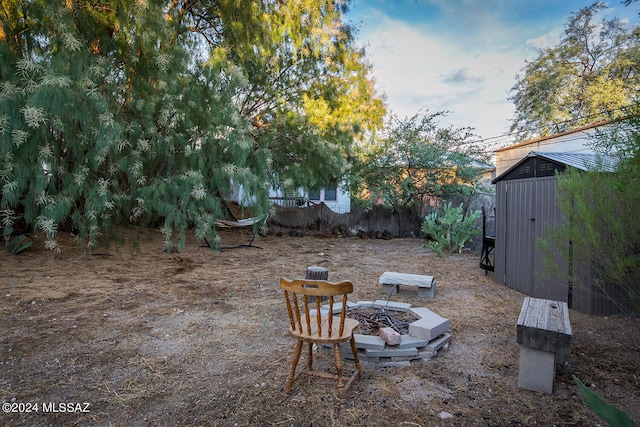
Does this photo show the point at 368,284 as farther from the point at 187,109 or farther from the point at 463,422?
the point at 187,109

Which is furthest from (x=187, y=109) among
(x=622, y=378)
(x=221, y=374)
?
(x=622, y=378)

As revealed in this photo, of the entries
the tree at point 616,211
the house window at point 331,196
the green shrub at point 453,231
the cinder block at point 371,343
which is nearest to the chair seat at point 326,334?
the cinder block at point 371,343

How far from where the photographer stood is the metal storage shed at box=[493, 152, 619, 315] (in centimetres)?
350

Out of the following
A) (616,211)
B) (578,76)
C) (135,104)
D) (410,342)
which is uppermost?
(578,76)

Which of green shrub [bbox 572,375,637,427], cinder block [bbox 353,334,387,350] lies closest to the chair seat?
cinder block [bbox 353,334,387,350]

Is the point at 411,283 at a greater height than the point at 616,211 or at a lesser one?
lesser

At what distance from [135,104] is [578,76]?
1522cm

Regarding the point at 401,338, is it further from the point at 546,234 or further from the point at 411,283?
the point at 546,234

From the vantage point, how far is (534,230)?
412 cm

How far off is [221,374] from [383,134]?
27.5 feet

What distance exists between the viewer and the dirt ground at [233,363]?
6.23ft

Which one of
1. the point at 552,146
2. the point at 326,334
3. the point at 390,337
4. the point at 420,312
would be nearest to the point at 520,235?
the point at 420,312

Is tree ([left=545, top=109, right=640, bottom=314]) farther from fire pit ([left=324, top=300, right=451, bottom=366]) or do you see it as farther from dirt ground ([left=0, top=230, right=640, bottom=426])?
fire pit ([left=324, top=300, right=451, bottom=366])

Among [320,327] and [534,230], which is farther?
[534,230]
